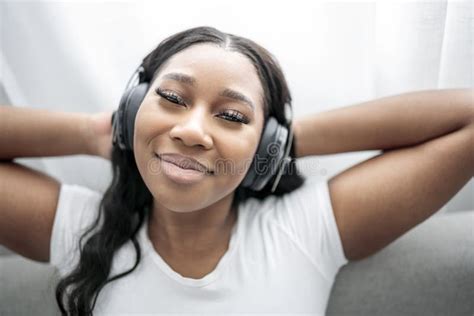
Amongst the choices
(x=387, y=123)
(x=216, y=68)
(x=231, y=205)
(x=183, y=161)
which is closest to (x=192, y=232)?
(x=231, y=205)

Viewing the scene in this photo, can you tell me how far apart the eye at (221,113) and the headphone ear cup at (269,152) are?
69 mm

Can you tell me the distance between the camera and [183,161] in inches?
36.4

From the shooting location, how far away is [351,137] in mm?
1123

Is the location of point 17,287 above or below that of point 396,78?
below

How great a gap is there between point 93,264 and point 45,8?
62 centimetres

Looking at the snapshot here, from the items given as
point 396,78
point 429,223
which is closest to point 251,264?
point 429,223

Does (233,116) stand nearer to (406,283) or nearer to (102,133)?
(102,133)

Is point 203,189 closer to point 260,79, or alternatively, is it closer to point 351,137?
point 260,79

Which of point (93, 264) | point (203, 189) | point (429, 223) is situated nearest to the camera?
point (203, 189)

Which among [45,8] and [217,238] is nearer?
[217,238]

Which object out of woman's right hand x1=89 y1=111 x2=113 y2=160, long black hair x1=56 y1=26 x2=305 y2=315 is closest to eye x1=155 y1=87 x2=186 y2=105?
long black hair x1=56 y1=26 x2=305 y2=315

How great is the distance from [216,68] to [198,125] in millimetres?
108

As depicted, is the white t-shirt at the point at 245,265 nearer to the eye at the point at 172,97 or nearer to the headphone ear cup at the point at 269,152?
the headphone ear cup at the point at 269,152

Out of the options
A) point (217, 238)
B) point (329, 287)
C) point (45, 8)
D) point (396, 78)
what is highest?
point (45, 8)
